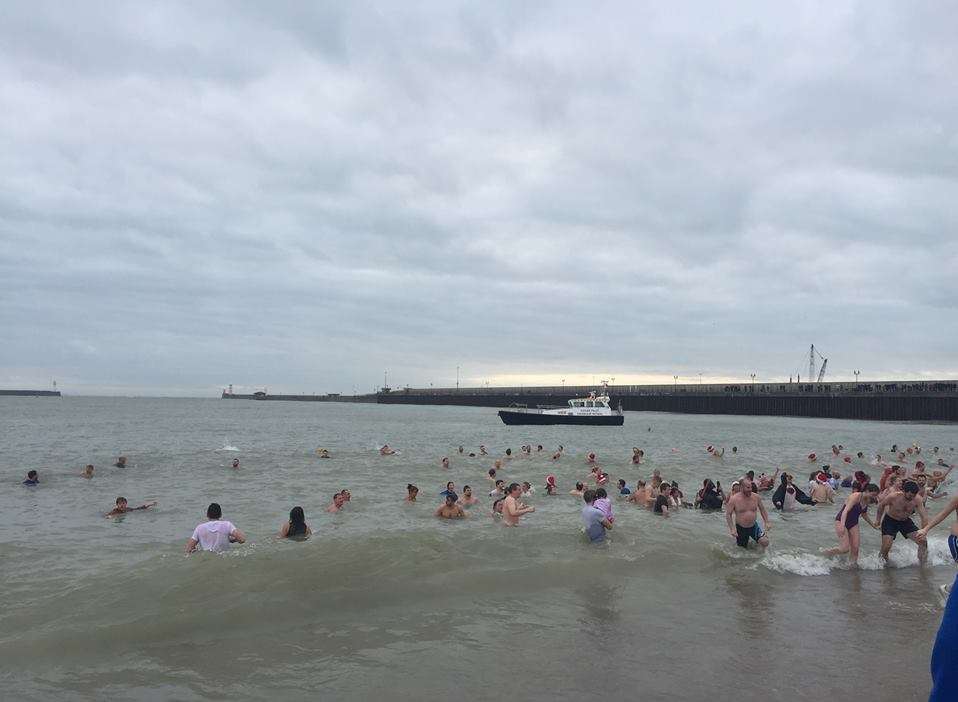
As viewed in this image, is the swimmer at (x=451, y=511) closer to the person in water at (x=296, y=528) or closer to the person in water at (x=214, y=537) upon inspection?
the person in water at (x=296, y=528)

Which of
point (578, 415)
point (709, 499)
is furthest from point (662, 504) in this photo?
point (578, 415)

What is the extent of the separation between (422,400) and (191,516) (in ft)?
536

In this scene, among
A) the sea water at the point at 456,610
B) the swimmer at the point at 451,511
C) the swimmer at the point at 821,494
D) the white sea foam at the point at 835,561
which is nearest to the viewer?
the sea water at the point at 456,610

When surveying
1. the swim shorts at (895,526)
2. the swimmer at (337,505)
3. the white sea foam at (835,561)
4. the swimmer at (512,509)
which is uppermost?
the swim shorts at (895,526)

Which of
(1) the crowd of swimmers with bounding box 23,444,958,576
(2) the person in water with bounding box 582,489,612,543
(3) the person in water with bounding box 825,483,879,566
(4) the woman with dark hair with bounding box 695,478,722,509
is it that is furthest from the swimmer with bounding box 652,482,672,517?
(3) the person in water with bounding box 825,483,879,566

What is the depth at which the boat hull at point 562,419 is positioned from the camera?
214 feet

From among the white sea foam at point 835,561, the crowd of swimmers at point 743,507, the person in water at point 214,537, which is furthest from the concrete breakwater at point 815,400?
the person in water at point 214,537

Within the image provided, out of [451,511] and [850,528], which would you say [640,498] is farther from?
[850,528]

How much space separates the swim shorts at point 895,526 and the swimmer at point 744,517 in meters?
1.84

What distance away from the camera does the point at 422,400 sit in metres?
180

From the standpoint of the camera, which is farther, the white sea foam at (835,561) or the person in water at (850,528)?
the person in water at (850,528)

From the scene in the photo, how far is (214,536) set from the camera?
35.2 feet

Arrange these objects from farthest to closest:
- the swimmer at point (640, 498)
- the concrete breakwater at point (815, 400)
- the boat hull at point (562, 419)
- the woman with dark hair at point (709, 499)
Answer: the concrete breakwater at point (815, 400)
the boat hull at point (562, 419)
the swimmer at point (640, 498)
the woman with dark hair at point (709, 499)

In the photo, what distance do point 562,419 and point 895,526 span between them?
56.9 meters
